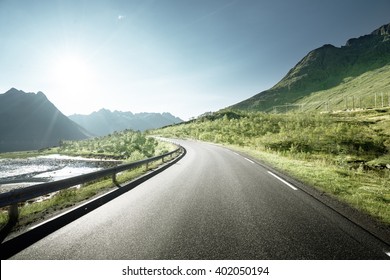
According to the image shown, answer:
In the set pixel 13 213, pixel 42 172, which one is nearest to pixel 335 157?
pixel 13 213

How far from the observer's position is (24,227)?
16.3 ft

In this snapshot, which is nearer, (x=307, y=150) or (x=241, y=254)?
(x=241, y=254)

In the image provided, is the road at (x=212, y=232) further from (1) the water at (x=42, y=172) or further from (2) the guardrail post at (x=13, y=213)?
(1) the water at (x=42, y=172)

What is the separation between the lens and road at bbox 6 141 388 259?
3.85 m

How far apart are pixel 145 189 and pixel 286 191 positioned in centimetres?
499

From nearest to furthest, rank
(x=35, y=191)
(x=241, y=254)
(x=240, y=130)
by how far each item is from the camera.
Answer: (x=241, y=254) < (x=35, y=191) < (x=240, y=130)

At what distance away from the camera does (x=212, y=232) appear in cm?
466

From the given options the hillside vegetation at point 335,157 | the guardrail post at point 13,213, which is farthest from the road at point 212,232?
the hillside vegetation at point 335,157

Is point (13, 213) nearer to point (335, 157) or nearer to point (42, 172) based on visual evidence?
point (335, 157)

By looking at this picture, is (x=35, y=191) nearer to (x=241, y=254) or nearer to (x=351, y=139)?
(x=241, y=254)

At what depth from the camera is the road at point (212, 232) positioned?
12.6 feet

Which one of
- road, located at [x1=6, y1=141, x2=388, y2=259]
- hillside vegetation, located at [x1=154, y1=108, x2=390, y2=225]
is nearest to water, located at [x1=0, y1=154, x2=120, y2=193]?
road, located at [x1=6, y1=141, x2=388, y2=259]
